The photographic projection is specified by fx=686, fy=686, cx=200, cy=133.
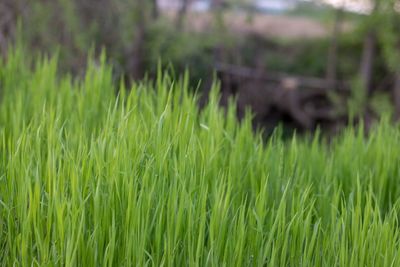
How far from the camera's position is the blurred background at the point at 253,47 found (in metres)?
5.18

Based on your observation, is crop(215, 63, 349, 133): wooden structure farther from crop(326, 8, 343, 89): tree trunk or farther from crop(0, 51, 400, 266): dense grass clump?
crop(0, 51, 400, 266): dense grass clump

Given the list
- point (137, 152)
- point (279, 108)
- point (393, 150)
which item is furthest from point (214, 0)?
point (137, 152)

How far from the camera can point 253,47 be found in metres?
7.03

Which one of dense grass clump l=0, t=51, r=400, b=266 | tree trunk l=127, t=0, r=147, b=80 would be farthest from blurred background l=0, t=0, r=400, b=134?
dense grass clump l=0, t=51, r=400, b=266

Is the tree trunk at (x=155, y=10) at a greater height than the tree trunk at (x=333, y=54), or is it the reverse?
the tree trunk at (x=155, y=10)

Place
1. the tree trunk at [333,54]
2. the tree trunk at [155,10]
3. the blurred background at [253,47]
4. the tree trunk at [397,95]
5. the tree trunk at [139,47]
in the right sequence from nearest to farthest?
the blurred background at [253,47] → the tree trunk at [139,47] → the tree trunk at [155,10] → the tree trunk at [397,95] → the tree trunk at [333,54]

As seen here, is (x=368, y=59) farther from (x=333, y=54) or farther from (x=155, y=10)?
(x=155, y=10)

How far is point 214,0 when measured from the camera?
20.8 ft

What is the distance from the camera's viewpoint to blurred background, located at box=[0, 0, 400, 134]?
17.0ft

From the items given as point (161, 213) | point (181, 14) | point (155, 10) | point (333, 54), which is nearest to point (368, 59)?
point (333, 54)

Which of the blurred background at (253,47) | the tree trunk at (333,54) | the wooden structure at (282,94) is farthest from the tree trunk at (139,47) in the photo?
the tree trunk at (333,54)

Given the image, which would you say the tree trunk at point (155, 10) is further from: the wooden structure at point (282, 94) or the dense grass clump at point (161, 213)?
the dense grass clump at point (161, 213)

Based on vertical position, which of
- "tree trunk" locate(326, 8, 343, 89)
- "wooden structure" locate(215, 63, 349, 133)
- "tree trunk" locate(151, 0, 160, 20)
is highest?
"tree trunk" locate(151, 0, 160, 20)

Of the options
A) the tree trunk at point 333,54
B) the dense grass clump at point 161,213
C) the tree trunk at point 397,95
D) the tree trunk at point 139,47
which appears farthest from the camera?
the tree trunk at point 333,54
